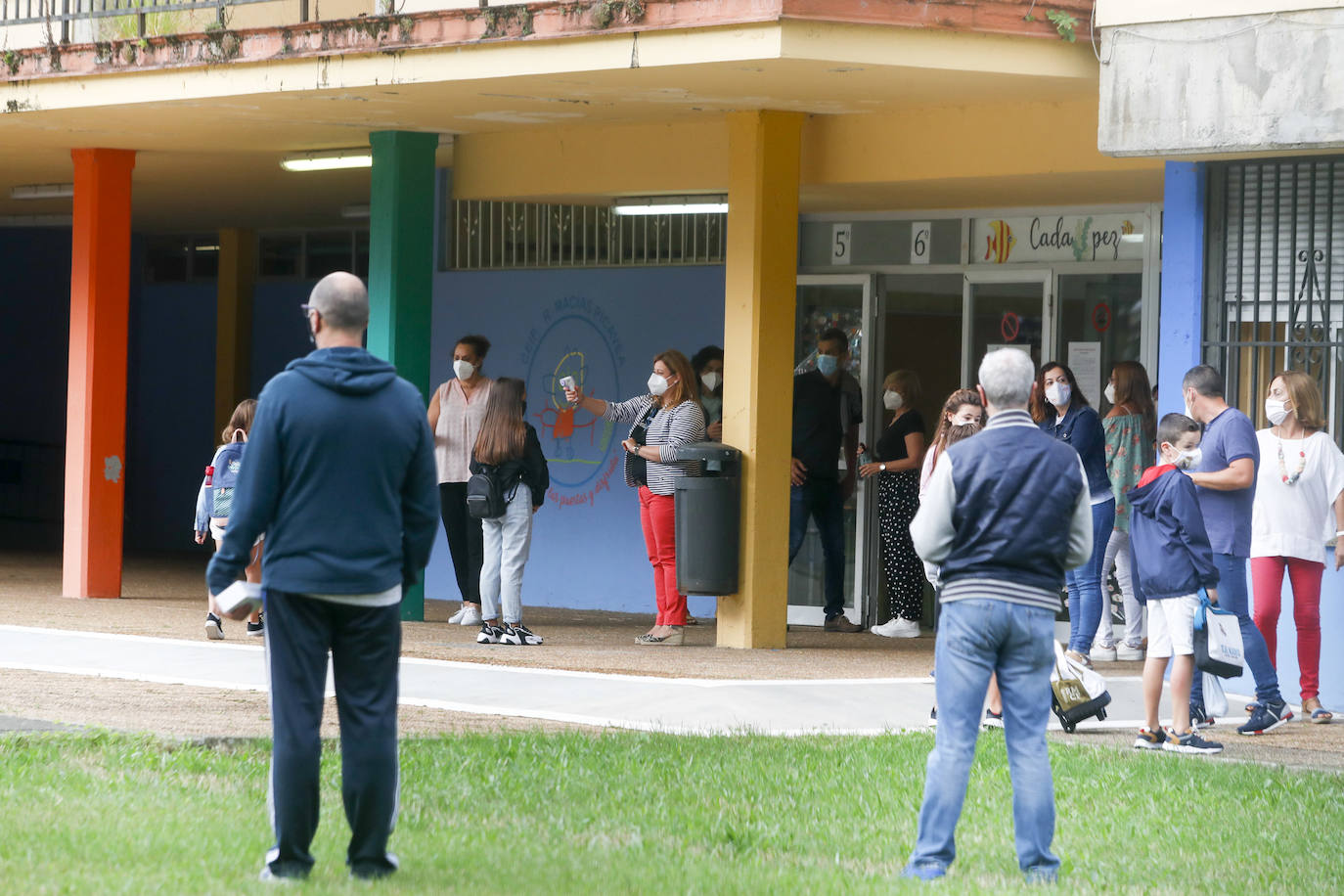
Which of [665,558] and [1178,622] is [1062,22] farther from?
[665,558]

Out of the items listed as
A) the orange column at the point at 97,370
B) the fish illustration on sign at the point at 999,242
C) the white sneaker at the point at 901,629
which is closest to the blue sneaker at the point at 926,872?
the white sneaker at the point at 901,629

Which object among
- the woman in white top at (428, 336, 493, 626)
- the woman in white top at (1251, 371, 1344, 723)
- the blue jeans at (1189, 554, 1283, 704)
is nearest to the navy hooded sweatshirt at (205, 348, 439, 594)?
the blue jeans at (1189, 554, 1283, 704)

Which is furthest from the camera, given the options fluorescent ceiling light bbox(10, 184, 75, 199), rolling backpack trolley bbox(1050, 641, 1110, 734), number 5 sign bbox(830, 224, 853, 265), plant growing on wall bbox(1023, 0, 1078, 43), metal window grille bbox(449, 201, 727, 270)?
fluorescent ceiling light bbox(10, 184, 75, 199)

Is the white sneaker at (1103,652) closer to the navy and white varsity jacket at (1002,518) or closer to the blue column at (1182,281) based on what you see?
the blue column at (1182,281)

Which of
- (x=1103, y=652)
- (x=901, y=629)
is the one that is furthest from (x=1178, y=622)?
(x=901, y=629)

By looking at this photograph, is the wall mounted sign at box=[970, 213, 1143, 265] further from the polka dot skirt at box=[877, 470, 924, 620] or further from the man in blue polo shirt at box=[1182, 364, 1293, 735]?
the man in blue polo shirt at box=[1182, 364, 1293, 735]

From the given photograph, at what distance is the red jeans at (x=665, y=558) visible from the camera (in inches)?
461

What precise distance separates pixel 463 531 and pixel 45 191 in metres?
6.68

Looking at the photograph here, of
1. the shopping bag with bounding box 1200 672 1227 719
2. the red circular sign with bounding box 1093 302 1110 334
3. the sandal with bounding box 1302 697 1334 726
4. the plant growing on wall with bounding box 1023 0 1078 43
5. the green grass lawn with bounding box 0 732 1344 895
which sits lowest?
the sandal with bounding box 1302 697 1334 726

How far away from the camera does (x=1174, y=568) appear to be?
25.5 ft

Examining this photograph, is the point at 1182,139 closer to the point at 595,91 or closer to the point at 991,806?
the point at 595,91

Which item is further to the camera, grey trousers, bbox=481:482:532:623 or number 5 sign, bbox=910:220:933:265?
number 5 sign, bbox=910:220:933:265

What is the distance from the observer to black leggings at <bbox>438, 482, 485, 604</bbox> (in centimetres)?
1211

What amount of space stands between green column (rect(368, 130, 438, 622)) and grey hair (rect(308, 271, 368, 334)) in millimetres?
7479
